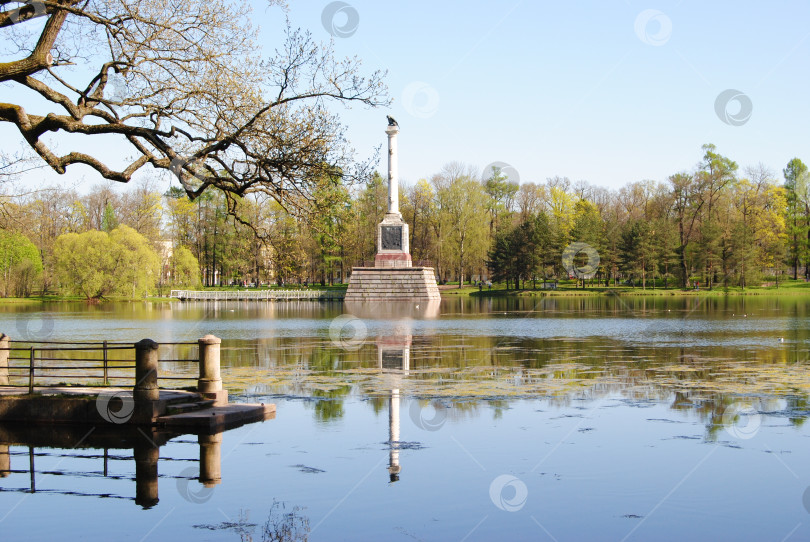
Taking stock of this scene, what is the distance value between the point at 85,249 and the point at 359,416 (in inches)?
3115

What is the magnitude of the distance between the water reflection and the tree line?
2934 inches

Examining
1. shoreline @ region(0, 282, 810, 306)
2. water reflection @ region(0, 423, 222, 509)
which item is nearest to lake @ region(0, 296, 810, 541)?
water reflection @ region(0, 423, 222, 509)

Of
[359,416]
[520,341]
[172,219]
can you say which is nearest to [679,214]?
[172,219]

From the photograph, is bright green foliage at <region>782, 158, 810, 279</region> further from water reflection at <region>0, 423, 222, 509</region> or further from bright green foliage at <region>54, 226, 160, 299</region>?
water reflection at <region>0, 423, 222, 509</region>

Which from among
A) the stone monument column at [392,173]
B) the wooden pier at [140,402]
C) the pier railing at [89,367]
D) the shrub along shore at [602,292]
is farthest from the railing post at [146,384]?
the shrub along shore at [602,292]

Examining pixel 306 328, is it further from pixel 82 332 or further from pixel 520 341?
pixel 520 341

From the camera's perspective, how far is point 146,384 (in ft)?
54.8

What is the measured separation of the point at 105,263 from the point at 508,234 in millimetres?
49122

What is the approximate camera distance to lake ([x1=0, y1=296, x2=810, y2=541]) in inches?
406

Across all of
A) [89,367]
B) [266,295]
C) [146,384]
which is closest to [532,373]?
[146,384]

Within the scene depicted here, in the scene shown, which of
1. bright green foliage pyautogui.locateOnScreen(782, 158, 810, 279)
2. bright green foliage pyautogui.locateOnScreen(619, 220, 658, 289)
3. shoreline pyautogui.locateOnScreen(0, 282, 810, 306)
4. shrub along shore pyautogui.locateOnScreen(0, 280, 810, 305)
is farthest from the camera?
bright green foliage pyautogui.locateOnScreen(782, 158, 810, 279)

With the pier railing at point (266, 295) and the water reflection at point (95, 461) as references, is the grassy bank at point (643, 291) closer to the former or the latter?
the pier railing at point (266, 295)

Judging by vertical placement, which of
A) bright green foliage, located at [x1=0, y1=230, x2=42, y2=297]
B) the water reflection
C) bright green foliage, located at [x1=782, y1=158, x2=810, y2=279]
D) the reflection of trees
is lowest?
the water reflection

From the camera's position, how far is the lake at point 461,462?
10.3 m
